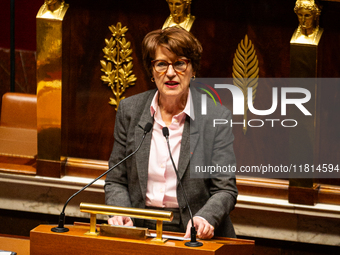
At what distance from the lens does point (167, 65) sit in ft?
6.75

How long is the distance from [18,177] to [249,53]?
151cm

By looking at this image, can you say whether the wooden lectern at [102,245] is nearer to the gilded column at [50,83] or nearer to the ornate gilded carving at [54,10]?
the gilded column at [50,83]

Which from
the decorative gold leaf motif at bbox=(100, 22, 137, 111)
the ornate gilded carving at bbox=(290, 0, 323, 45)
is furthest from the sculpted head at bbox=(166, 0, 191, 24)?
the ornate gilded carving at bbox=(290, 0, 323, 45)

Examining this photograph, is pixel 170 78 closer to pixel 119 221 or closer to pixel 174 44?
pixel 174 44

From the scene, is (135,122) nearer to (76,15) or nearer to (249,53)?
(249,53)

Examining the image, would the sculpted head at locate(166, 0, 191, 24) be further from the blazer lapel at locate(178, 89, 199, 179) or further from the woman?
the blazer lapel at locate(178, 89, 199, 179)

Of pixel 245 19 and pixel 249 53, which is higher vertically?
pixel 245 19

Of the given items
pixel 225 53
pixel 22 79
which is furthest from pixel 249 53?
pixel 22 79

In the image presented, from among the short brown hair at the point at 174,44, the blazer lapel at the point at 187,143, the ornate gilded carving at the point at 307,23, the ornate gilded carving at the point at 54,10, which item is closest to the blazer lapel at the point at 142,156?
the blazer lapel at the point at 187,143

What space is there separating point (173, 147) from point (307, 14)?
1.03 m

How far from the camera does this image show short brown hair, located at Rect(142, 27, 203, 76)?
2043mm

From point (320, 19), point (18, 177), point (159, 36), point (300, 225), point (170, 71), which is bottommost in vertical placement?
point (300, 225)

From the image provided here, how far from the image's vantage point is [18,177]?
3170 mm

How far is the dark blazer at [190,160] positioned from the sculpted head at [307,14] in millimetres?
766
